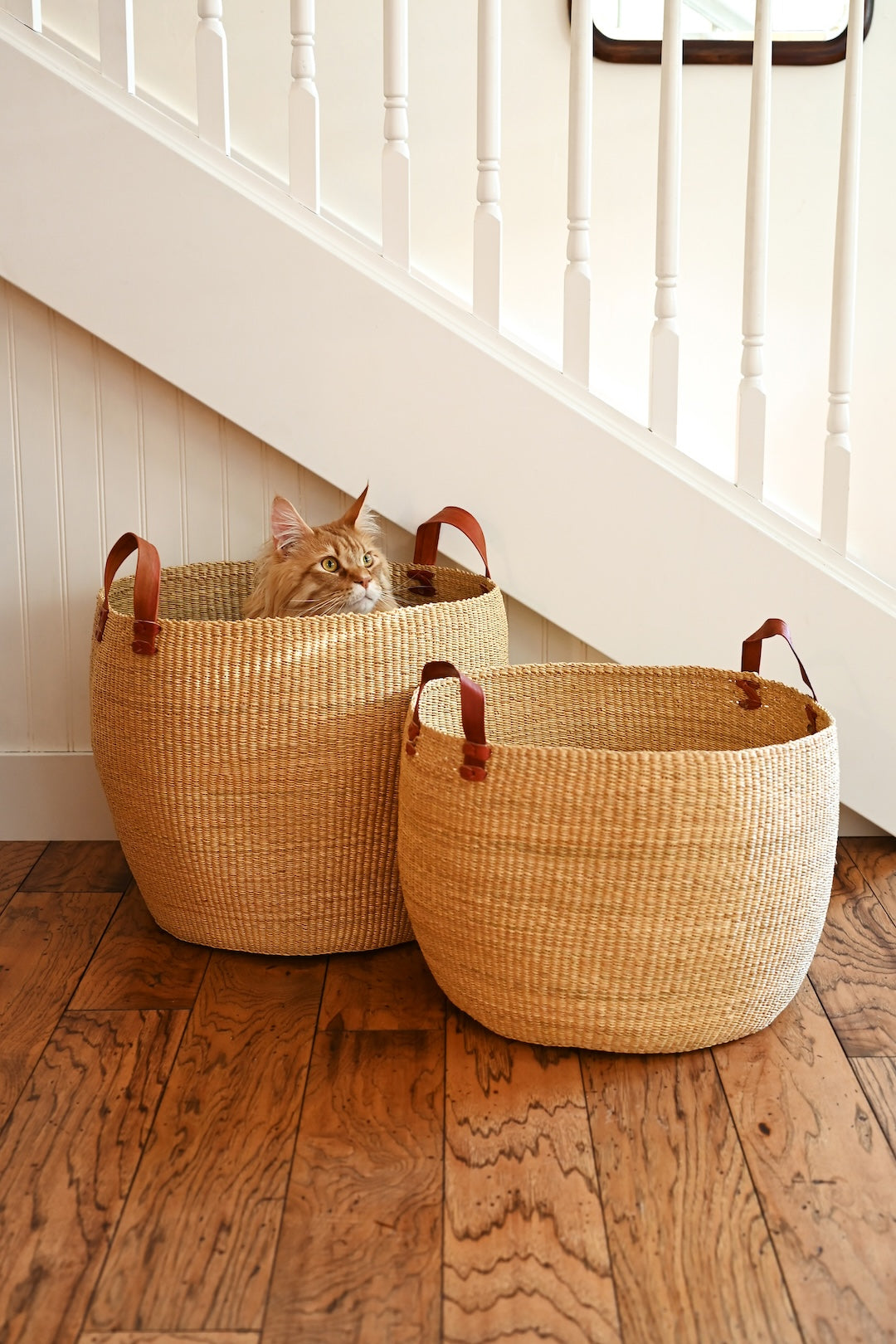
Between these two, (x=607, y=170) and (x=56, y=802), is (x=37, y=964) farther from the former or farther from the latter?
(x=607, y=170)

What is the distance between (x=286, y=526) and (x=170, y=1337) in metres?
0.93

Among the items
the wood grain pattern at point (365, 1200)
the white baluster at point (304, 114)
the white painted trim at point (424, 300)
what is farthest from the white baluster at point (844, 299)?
the wood grain pattern at point (365, 1200)

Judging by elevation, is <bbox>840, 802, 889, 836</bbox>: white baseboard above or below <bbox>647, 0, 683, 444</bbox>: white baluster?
below

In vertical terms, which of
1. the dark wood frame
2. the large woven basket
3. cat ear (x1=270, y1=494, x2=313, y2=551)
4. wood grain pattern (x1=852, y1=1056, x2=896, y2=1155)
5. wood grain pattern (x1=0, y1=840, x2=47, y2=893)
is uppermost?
the dark wood frame

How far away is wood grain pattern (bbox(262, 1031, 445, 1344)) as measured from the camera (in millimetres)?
872

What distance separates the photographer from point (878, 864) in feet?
5.64

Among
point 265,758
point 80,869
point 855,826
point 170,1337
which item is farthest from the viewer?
point 855,826

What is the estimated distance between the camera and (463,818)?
1.18 metres

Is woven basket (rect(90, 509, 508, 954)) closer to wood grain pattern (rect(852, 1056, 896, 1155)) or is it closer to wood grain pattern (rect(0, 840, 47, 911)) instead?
wood grain pattern (rect(0, 840, 47, 911))

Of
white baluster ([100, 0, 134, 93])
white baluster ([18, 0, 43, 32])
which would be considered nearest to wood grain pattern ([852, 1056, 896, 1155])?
white baluster ([100, 0, 134, 93])

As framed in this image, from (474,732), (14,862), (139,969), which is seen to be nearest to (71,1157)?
(139,969)

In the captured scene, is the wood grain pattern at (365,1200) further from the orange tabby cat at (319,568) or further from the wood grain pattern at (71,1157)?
the orange tabby cat at (319,568)

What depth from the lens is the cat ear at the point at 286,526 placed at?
148cm

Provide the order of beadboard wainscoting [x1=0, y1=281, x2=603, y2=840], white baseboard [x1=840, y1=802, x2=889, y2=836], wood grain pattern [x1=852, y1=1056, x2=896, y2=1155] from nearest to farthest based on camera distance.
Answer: wood grain pattern [x1=852, y1=1056, x2=896, y2=1155] < beadboard wainscoting [x1=0, y1=281, x2=603, y2=840] < white baseboard [x1=840, y1=802, x2=889, y2=836]
